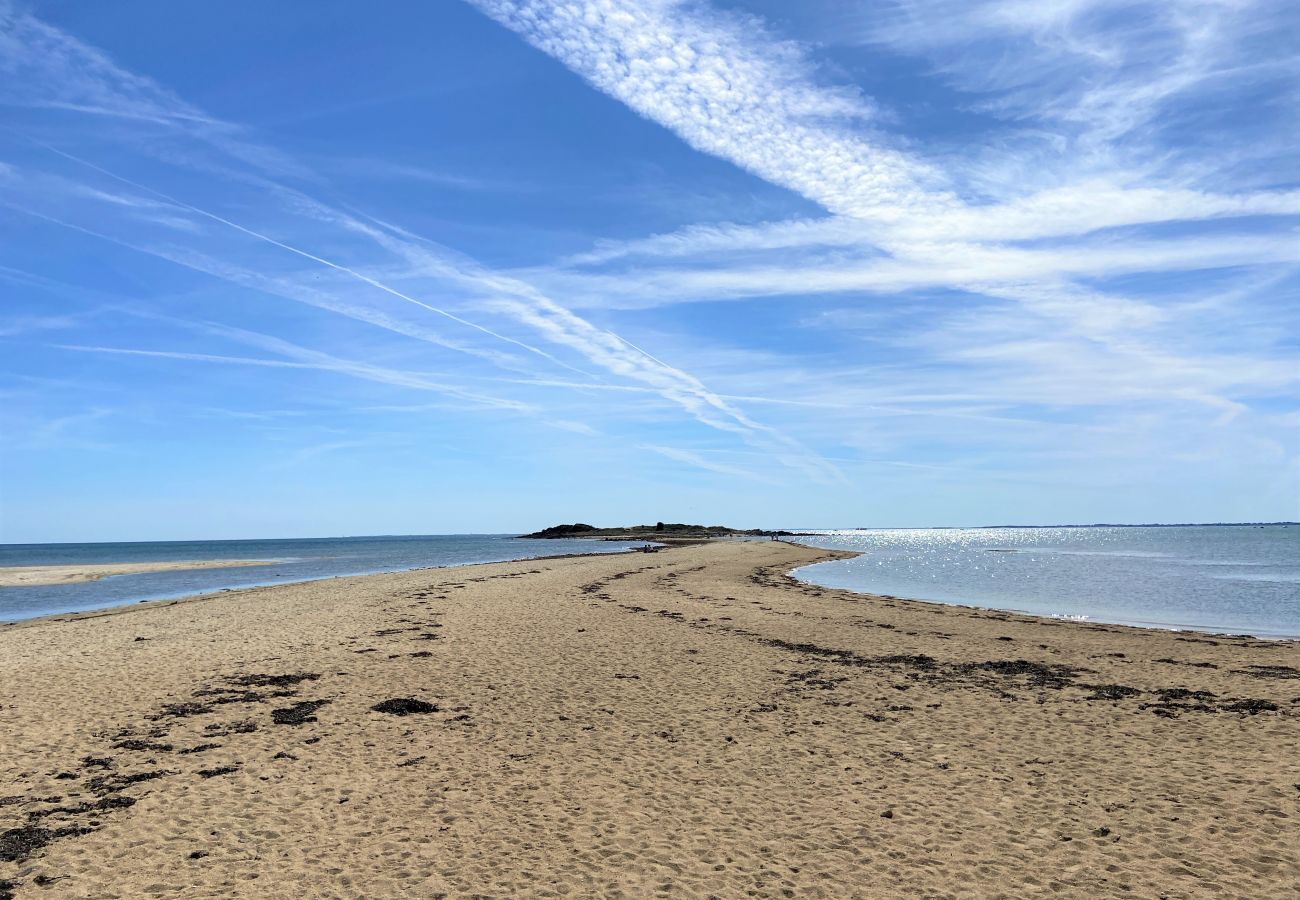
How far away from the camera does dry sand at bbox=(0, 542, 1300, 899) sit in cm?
798

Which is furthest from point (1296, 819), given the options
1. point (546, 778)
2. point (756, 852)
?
point (546, 778)

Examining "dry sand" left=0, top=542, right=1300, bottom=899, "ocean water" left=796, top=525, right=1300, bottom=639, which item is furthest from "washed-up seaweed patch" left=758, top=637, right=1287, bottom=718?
"ocean water" left=796, top=525, right=1300, bottom=639

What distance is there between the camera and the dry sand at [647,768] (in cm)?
798

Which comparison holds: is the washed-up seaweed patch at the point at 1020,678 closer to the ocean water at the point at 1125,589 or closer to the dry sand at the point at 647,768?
the dry sand at the point at 647,768

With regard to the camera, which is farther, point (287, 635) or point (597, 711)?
point (287, 635)

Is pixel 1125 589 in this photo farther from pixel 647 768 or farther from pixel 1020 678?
pixel 647 768

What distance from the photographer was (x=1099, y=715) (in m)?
14.0

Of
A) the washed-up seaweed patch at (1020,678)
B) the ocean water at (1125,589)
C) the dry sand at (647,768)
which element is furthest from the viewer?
the ocean water at (1125,589)

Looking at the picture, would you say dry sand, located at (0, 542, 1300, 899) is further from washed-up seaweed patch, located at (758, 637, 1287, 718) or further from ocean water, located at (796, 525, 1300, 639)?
ocean water, located at (796, 525, 1300, 639)

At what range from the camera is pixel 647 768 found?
11.2 meters

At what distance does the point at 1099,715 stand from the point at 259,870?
14.0 metres

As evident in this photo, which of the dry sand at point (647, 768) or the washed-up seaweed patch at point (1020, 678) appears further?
Answer: the washed-up seaweed patch at point (1020, 678)

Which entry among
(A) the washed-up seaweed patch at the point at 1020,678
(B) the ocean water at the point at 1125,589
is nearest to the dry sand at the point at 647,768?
(A) the washed-up seaweed patch at the point at 1020,678

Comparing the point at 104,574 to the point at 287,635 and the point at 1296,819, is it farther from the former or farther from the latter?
the point at 1296,819
